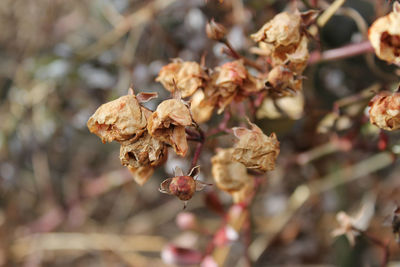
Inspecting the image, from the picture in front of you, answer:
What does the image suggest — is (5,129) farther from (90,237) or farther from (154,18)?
(154,18)

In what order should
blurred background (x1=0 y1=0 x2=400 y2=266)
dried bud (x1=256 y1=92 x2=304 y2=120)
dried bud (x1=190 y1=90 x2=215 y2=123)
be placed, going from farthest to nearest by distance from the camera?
blurred background (x1=0 y1=0 x2=400 y2=266) < dried bud (x1=256 y1=92 x2=304 y2=120) < dried bud (x1=190 y1=90 x2=215 y2=123)

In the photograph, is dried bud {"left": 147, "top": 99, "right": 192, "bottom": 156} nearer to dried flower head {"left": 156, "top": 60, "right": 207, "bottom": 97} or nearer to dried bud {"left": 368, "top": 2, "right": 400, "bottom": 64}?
dried flower head {"left": 156, "top": 60, "right": 207, "bottom": 97}

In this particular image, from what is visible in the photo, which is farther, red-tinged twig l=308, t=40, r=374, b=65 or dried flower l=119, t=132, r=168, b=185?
red-tinged twig l=308, t=40, r=374, b=65

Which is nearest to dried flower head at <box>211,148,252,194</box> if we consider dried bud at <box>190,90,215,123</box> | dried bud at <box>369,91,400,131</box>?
dried bud at <box>190,90,215,123</box>

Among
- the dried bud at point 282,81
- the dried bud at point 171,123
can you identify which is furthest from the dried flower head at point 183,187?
the dried bud at point 282,81

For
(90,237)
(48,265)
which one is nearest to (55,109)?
(90,237)

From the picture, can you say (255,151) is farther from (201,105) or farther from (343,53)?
(343,53)
